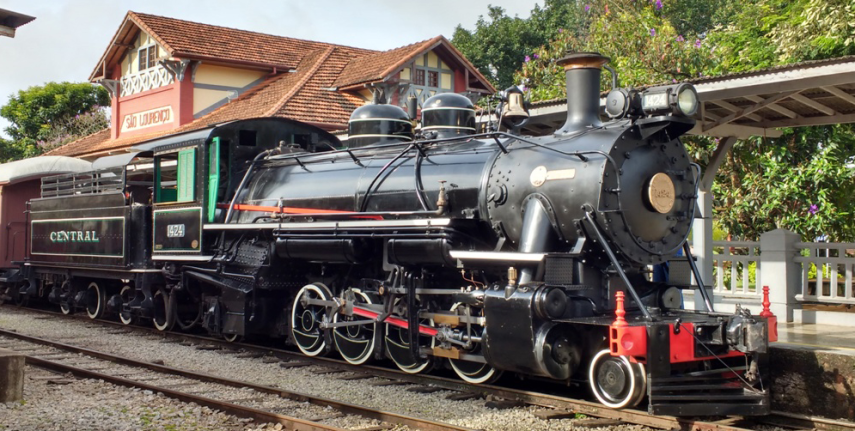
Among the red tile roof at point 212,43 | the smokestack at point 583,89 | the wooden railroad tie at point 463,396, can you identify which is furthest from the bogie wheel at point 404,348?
the red tile roof at point 212,43

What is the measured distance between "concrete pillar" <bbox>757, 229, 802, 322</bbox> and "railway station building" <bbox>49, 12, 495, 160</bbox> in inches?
525

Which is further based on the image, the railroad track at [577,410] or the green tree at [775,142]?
the green tree at [775,142]

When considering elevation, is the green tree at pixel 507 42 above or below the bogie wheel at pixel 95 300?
above

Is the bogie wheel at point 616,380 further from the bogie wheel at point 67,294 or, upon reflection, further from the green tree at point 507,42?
the green tree at point 507,42

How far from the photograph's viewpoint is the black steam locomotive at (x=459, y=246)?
6.64 meters

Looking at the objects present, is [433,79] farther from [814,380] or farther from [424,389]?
[814,380]

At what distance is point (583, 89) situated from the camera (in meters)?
7.63

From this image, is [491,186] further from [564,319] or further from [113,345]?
[113,345]

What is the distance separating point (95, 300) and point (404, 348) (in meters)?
7.49

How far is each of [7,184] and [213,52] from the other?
8.82 m

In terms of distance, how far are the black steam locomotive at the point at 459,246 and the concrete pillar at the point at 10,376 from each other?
10.8ft

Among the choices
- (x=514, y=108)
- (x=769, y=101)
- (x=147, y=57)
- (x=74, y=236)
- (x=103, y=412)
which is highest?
(x=147, y=57)

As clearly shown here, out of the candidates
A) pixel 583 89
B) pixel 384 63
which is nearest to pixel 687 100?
pixel 583 89

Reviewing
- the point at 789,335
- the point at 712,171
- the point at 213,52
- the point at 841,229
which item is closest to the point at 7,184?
the point at 213,52
